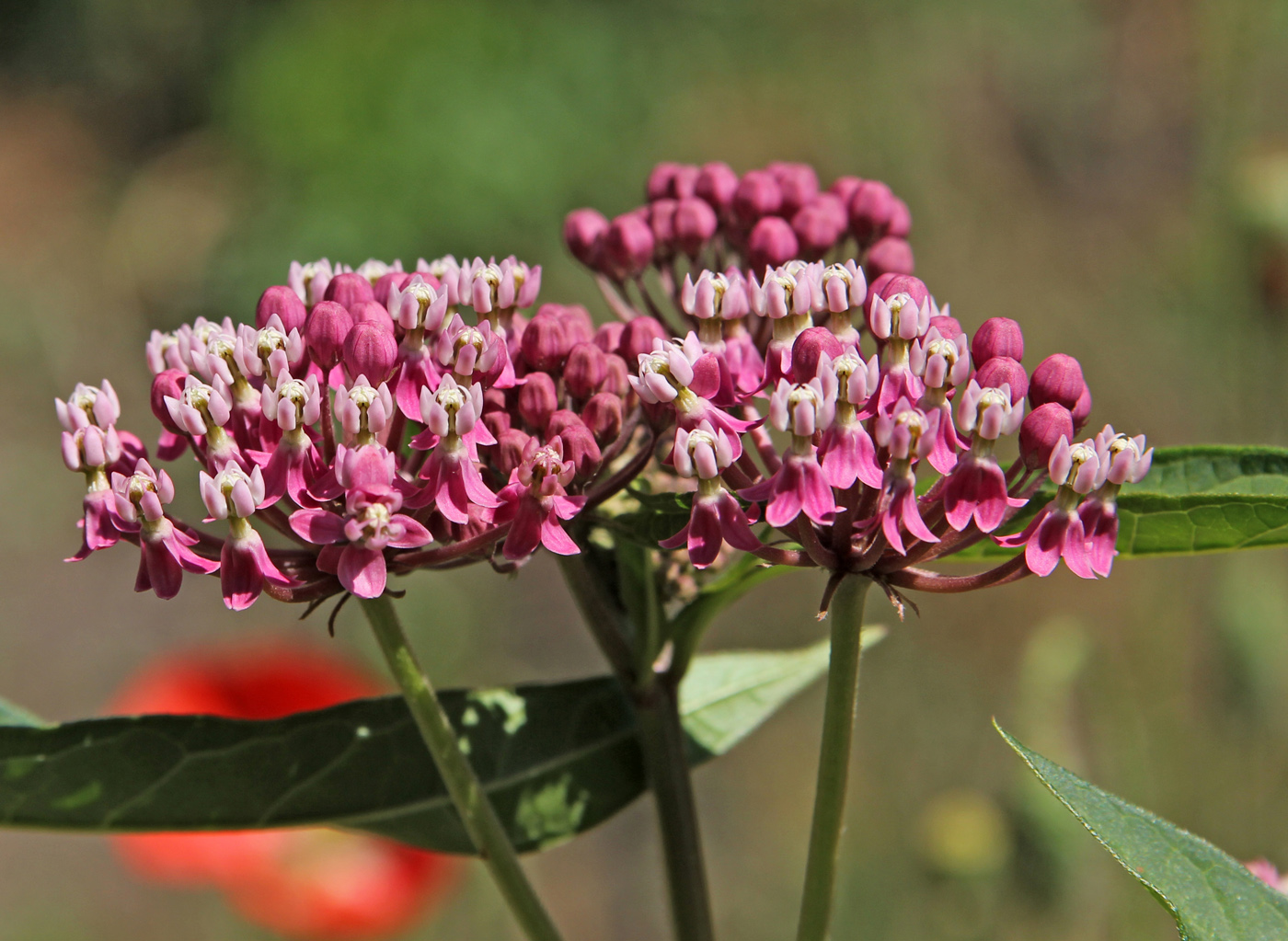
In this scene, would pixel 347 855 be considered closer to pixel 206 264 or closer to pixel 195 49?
pixel 206 264

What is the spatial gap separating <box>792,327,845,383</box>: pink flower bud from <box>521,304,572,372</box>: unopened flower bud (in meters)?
0.23

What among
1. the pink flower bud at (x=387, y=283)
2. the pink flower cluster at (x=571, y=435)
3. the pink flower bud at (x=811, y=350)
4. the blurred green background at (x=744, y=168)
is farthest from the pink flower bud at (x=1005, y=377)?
the blurred green background at (x=744, y=168)

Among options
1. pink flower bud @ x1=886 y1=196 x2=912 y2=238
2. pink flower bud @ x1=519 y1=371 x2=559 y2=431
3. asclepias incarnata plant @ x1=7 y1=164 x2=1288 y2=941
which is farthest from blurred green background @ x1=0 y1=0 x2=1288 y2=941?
pink flower bud @ x1=519 y1=371 x2=559 y2=431

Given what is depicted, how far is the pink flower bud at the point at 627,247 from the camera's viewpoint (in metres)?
1.41

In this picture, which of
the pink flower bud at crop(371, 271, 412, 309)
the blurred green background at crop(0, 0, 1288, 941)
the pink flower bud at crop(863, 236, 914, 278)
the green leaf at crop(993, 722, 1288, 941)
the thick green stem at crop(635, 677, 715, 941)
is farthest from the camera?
the blurred green background at crop(0, 0, 1288, 941)

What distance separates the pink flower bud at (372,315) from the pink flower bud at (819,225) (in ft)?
1.62

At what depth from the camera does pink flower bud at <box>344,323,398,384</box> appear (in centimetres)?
106

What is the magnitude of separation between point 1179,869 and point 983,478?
0.99 ft

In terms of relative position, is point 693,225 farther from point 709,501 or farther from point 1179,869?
point 1179,869

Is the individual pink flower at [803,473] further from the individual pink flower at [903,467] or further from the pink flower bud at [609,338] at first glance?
the pink flower bud at [609,338]

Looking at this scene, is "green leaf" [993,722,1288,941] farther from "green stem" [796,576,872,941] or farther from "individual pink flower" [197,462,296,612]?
"individual pink flower" [197,462,296,612]

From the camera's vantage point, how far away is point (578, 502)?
41.4 inches

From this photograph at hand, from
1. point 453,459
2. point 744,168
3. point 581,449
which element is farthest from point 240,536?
point 744,168

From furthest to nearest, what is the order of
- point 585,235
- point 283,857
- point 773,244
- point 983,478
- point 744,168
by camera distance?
point 744,168 → point 283,857 → point 585,235 → point 773,244 → point 983,478
